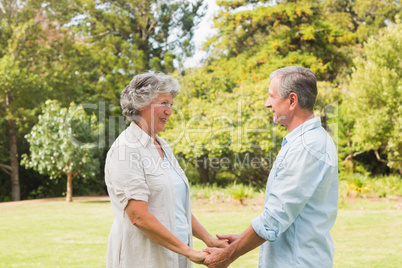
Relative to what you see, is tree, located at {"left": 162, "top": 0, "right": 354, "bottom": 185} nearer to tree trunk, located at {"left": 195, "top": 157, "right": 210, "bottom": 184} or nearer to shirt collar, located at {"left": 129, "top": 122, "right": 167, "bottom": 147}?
tree trunk, located at {"left": 195, "top": 157, "right": 210, "bottom": 184}

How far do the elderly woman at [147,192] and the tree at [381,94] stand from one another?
531 inches

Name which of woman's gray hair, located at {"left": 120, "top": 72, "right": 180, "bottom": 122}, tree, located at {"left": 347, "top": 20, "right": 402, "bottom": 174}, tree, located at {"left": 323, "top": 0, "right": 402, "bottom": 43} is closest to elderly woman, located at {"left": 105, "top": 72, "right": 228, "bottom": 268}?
woman's gray hair, located at {"left": 120, "top": 72, "right": 180, "bottom": 122}

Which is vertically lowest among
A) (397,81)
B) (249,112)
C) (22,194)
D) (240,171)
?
(22,194)

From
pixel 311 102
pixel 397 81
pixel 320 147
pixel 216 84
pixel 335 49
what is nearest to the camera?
pixel 320 147

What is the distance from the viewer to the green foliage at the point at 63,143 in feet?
52.3

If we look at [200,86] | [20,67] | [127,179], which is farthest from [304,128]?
[20,67]

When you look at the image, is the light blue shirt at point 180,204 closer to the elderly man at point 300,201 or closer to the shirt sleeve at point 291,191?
the elderly man at point 300,201

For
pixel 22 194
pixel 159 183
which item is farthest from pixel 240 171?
pixel 159 183

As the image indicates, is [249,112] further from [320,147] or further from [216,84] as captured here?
[320,147]

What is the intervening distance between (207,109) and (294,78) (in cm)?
1361

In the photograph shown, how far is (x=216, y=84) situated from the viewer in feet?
61.3

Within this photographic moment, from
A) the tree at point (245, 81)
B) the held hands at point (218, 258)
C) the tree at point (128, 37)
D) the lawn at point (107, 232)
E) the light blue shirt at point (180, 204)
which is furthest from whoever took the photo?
the tree at point (128, 37)

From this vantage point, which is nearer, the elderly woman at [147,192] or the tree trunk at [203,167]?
the elderly woman at [147,192]

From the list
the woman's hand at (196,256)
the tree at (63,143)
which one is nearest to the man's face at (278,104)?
the woman's hand at (196,256)
